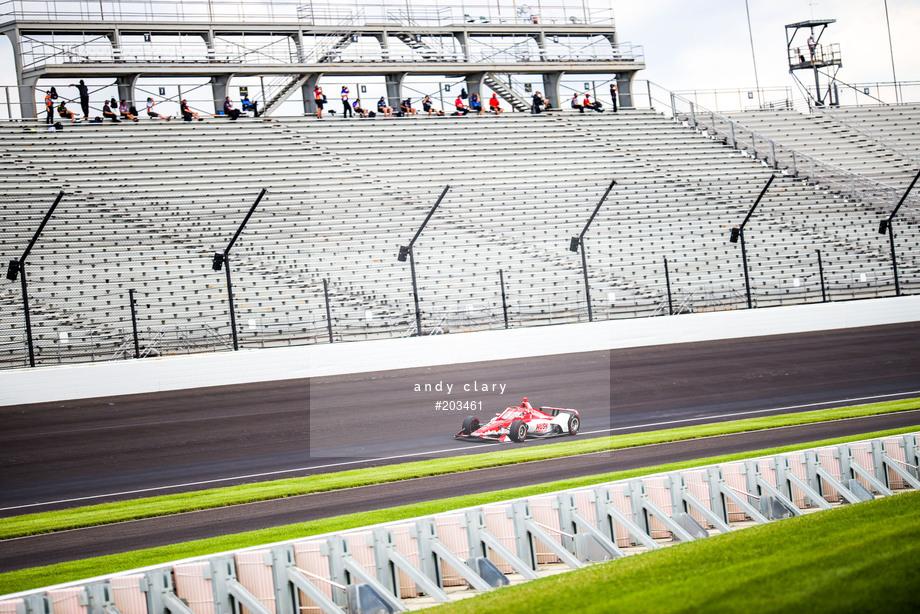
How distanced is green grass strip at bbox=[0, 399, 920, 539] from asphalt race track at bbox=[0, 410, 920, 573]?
0.24 metres

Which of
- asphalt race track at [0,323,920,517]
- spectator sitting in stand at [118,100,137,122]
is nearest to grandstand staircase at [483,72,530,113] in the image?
spectator sitting in stand at [118,100,137,122]

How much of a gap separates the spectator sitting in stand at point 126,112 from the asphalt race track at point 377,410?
14295 mm

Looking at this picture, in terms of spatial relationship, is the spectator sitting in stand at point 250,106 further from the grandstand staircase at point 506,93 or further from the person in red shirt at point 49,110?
the grandstand staircase at point 506,93

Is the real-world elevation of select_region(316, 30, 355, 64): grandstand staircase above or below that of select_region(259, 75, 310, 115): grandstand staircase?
above

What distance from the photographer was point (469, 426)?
48.0ft

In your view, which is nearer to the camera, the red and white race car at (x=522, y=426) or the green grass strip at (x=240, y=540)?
the green grass strip at (x=240, y=540)

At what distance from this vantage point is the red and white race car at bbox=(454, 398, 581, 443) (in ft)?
47.5

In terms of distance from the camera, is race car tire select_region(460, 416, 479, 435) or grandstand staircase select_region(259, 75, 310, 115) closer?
race car tire select_region(460, 416, 479, 435)

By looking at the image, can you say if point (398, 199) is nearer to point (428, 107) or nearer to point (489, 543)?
point (428, 107)

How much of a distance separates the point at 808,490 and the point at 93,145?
2260cm

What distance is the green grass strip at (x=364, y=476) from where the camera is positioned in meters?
10.7

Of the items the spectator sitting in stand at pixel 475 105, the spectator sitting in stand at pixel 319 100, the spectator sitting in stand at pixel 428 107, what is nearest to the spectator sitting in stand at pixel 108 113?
the spectator sitting in stand at pixel 319 100

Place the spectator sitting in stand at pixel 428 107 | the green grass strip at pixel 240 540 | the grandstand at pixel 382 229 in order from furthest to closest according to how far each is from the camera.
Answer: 1. the spectator sitting in stand at pixel 428 107
2. the grandstand at pixel 382 229
3. the green grass strip at pixel 240 540

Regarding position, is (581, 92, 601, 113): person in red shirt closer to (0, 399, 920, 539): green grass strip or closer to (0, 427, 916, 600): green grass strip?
(0, 399, 920, 539): green grass strip
